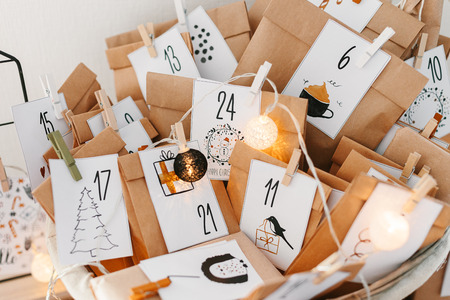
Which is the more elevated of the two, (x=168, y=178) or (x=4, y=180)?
(x=168, y=178)

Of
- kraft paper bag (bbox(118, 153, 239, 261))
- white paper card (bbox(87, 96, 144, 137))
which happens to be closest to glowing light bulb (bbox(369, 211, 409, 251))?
kraft paper bag (bbox(118, 153, 239, 261))

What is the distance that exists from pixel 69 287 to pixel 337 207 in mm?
565

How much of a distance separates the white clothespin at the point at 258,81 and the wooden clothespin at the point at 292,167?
0.17 meters

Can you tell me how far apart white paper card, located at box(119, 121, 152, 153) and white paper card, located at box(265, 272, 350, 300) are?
52 centimetres

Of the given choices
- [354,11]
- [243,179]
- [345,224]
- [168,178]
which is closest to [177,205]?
[168,178]

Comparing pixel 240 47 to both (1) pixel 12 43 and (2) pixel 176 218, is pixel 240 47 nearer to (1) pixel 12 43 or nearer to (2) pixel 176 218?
(2) pixel 176 218

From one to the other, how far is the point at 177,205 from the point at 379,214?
0.43 meters

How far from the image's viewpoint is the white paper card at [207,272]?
637mm

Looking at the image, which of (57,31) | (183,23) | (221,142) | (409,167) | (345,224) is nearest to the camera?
(345,224)

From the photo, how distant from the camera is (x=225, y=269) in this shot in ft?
2.28

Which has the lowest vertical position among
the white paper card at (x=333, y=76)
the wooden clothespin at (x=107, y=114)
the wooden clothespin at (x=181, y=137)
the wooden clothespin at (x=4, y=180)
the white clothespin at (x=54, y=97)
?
the wooden clothespin at (x=4, y=180)

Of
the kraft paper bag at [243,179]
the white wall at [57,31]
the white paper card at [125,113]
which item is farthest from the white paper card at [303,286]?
Answer: the white wall at [57,31]

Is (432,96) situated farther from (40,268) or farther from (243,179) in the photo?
(40,268)

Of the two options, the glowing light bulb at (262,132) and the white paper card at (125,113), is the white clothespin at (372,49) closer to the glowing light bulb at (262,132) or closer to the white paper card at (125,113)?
the glowing light bulb at (262,132)
